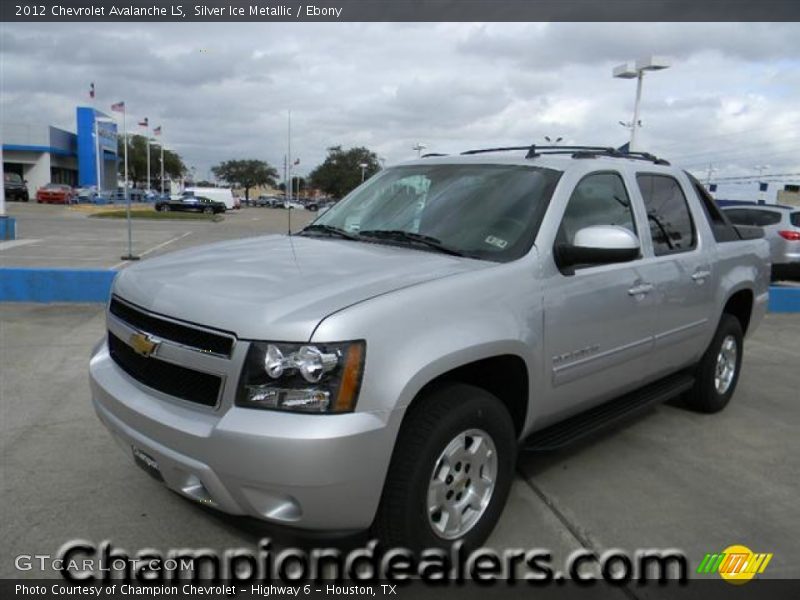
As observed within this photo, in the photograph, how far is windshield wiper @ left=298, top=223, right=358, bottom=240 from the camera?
3748 millimetres

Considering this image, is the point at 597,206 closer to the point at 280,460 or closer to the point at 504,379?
the point at 504,379

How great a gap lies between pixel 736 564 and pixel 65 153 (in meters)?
69.7

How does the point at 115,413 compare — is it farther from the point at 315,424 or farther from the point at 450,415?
the point at 450,415

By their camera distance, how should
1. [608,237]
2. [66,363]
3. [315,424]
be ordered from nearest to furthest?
[315,424], [608,237], [66,363]

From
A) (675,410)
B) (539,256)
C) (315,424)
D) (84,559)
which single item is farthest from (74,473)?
(675,410)

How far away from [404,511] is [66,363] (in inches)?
173

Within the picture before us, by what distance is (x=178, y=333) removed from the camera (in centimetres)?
260

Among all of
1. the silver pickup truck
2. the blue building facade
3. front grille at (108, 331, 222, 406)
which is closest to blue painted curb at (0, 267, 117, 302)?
the silver pickup truck

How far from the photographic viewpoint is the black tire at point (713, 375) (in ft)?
15.9

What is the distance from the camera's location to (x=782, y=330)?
855cm

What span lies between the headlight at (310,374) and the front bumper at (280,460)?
0.05 m

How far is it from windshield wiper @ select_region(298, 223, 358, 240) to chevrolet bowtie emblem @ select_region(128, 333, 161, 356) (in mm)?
1335

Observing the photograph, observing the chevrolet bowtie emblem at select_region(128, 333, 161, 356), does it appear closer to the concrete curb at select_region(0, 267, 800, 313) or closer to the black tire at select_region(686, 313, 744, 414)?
the black tire at select_region(686, 313, 744, 414)

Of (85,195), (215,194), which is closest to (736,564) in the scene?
(215,194)
